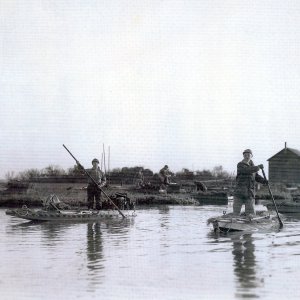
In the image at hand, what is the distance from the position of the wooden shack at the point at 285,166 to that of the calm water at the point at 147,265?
166 ft

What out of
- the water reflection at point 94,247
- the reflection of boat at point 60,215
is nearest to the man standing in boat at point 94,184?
the reflection of boat at point 60,215

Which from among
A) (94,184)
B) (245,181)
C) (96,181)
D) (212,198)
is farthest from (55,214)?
(212,198)

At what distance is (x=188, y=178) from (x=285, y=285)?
60.0 metres

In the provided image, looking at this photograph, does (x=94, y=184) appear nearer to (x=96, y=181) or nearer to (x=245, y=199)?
(x=96, y=181)

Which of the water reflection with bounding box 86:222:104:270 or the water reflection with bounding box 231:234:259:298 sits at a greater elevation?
the water reflection with bounding box 86:222:104:270

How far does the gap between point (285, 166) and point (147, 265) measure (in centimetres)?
5959

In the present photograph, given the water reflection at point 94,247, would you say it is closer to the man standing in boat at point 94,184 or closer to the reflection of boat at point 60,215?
the reflection of boat at point 60,215

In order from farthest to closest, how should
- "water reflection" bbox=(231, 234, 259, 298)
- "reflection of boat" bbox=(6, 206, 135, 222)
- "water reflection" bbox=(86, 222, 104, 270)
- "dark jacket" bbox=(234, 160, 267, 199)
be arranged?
"reflection of boat" bbox=(6, 206, 135, 222) → "dark jacket" bbox=(234, 160, 267, 199) → "water reflection" bbox=(86, 222, 104, 270) → "water reflection" bbox=(231, 234, 259, 298)

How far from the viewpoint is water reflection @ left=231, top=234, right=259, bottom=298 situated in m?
8.06

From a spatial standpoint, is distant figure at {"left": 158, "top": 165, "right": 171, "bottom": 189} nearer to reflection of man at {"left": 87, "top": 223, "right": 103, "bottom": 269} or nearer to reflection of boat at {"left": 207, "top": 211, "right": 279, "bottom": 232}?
reflection of man at {"left": 87, "top": 223, "right": 103, "bottom": 269}

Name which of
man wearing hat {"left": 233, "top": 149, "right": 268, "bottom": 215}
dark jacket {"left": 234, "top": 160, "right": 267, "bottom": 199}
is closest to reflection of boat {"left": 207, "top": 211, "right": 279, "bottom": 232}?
man wearing hat {"left": 233, "top": 149, "right": 268, "bottom": 215}

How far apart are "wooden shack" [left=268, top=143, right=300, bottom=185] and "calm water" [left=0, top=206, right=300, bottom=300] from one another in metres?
50.5

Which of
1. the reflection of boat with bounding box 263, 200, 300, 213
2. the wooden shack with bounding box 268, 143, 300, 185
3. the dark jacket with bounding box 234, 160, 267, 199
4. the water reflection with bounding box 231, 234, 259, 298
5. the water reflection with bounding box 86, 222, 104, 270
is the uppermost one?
the wooden shack with bounding box 268, 143, 300, 185

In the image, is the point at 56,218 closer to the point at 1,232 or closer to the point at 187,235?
the point at 1,232
